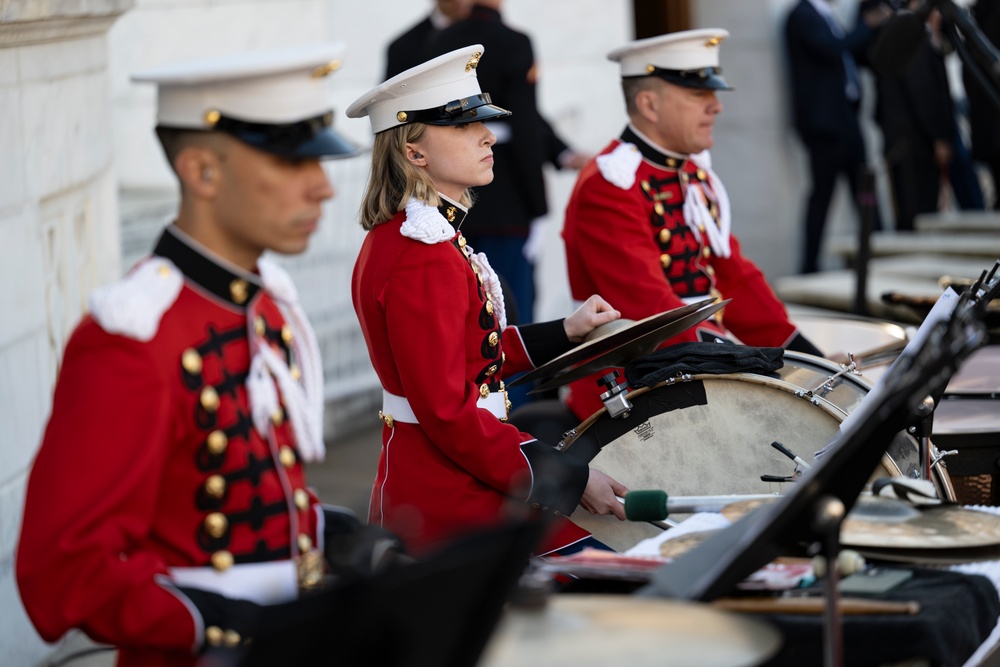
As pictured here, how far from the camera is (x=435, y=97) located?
3174 mm

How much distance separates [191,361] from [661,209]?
238 centimetres

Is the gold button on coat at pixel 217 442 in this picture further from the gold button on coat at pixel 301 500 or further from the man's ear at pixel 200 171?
the man's ear at pixel 200 171

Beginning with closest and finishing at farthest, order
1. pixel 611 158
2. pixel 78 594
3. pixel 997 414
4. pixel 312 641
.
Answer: pixel 312 641 < pixel 78 594 < pixel 997 414 < pixel 611 158

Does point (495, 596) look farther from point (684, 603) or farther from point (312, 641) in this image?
point (684, 603)

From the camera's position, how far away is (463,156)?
3221 mm

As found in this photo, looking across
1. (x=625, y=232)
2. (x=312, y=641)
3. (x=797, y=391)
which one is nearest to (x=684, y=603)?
(x=312, y=641)

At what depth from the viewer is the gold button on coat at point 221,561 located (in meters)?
2.12

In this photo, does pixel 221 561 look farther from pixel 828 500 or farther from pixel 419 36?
pixel 419 36

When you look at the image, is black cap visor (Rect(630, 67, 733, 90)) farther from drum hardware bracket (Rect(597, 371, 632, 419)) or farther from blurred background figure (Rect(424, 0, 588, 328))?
blurred background figure (Rect(424, 0, 588, 328))

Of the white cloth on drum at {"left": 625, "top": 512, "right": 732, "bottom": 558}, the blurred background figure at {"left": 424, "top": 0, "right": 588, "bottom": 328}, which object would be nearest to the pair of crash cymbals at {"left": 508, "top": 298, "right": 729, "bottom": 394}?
the white cloth on drum at {"left": 625, "top": 512, "right": 732, "bottom": 558}

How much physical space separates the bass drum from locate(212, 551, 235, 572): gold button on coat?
4.47 ft

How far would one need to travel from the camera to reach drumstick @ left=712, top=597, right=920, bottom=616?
88.6 inches

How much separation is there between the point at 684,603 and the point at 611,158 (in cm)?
241

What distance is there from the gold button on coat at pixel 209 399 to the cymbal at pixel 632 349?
130 cm
